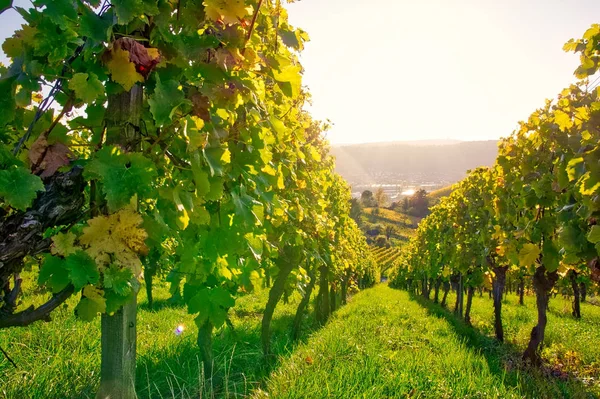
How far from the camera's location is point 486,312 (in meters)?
18.3

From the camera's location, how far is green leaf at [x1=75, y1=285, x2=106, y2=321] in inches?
69.7

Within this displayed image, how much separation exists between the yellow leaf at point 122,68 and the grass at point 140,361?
2.56m

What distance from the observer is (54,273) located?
1743 mm

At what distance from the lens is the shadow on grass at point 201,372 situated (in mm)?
4262

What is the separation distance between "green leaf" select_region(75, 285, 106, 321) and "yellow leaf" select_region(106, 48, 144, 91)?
0.91m

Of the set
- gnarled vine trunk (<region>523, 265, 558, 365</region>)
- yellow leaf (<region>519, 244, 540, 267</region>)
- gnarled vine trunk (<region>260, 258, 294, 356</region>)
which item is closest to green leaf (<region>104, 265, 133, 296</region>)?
yellow leaf (<region>519, 244, 540, 267</region>)

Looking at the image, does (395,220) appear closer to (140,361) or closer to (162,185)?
(140,361)

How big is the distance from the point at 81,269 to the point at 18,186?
40cm

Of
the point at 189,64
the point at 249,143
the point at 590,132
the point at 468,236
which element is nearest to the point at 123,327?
the point at 249,143

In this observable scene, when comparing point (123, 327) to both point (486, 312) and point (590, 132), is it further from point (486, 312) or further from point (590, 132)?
point (486, 312)

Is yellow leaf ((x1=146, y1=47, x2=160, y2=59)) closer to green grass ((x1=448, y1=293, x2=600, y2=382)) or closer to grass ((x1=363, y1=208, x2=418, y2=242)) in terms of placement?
green grass ((x1=448, y1=293, x2=600, y2=382))

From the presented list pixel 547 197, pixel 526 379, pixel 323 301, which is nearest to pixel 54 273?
pixel 547 197

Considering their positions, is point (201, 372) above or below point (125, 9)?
below

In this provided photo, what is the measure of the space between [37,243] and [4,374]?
3.54m
